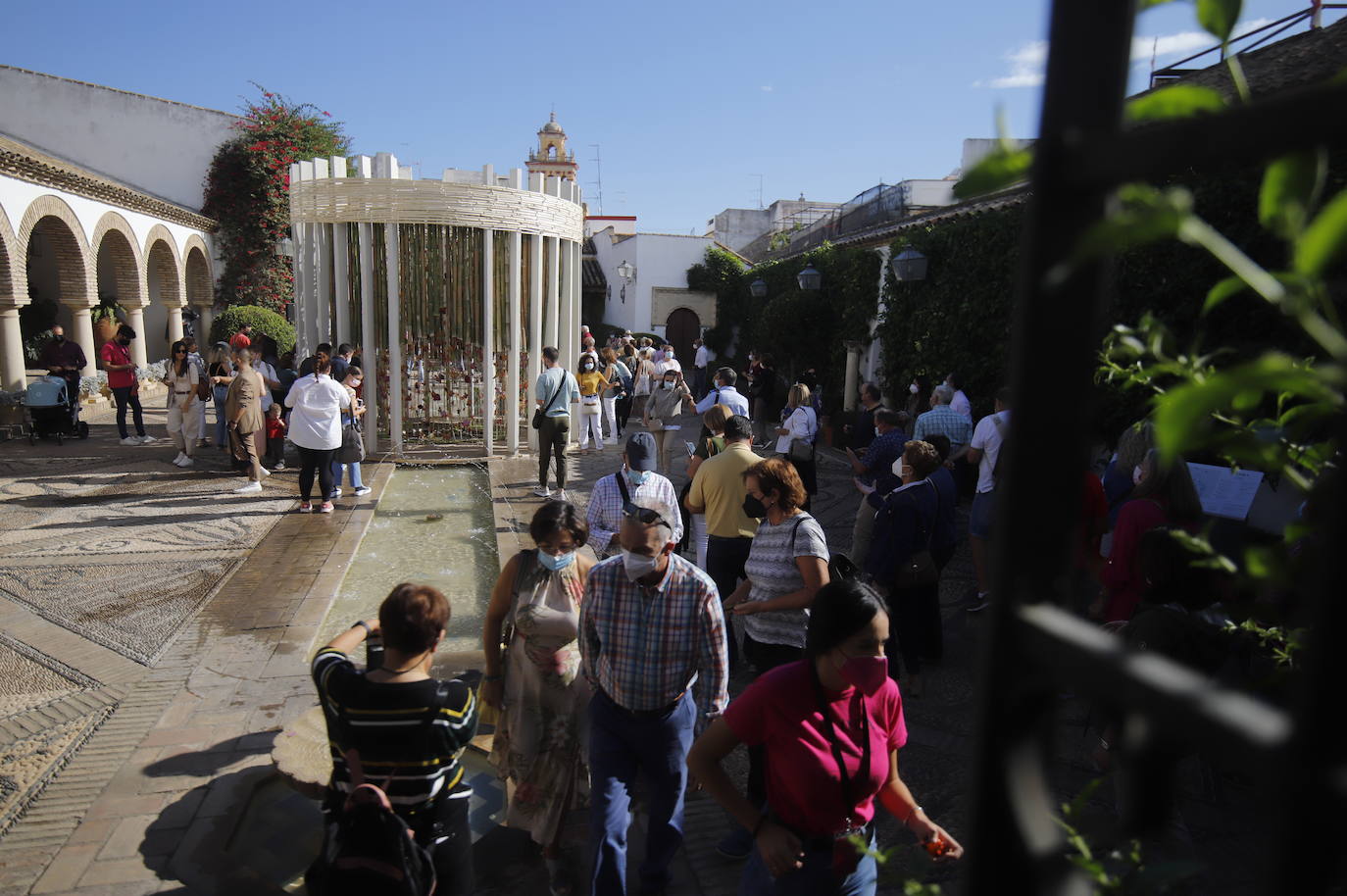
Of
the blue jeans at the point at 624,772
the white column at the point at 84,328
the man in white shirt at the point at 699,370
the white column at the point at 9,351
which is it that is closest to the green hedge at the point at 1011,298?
the blue jeans at the point at 624,772

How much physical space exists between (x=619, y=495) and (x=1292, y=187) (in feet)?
13.9

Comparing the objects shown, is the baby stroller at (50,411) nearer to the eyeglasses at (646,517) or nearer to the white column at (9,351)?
the white column at (9,351)

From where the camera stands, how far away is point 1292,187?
0.72 meters

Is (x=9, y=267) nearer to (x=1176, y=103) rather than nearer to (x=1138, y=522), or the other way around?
(x=1138, y=522)

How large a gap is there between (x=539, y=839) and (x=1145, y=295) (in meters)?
7.19

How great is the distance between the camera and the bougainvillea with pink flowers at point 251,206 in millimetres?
24047

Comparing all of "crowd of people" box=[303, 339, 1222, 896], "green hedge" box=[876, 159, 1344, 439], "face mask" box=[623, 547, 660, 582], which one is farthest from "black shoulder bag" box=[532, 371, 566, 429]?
"face mask" box=[623, 547, 660, 582]

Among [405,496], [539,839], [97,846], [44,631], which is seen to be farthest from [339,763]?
[405,496]

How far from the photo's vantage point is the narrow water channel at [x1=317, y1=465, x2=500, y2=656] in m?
6.79

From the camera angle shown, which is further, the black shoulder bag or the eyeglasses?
the black shoulder bag

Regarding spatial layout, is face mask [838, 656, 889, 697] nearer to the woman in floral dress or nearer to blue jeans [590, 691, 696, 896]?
blue jeans [590, 691, 696, 896]

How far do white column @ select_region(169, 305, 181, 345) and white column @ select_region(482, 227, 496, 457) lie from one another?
13153 millimetres

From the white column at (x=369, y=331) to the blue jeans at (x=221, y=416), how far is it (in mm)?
1720

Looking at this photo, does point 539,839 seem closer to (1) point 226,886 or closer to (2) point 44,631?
(1) point 226,886
